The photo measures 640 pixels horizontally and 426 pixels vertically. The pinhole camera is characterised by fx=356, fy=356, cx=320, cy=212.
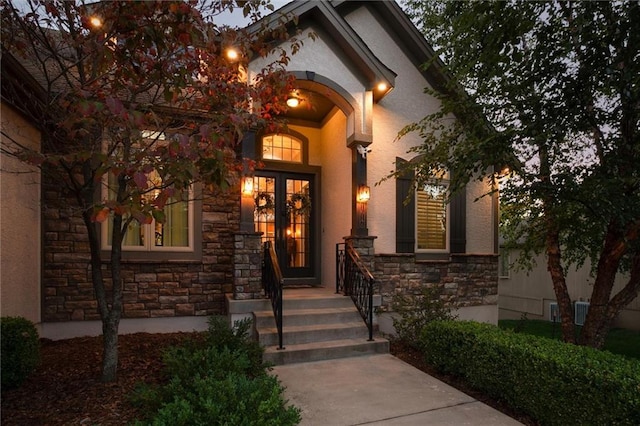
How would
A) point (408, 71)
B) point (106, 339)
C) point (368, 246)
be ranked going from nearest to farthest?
point (106, 339)
point (368, 246)
point (408, 71)

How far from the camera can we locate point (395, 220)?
7199 mm

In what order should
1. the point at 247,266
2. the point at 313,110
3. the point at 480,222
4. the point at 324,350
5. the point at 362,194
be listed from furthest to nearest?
the point at 480,222 < the point at 313,110 < the point at 362,194 < the point at 247,266 < the point at 324,350

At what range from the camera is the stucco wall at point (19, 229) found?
4.34 m

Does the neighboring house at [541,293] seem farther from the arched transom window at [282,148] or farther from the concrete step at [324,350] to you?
the concrete step at [324,350]

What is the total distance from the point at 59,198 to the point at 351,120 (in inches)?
191

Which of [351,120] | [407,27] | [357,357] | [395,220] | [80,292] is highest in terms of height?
[407,27]

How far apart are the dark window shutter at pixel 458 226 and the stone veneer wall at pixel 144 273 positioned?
14.9 ft

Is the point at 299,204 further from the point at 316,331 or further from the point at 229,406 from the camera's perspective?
the point at 229,406

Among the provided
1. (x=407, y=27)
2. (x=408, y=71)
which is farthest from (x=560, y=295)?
(x=407, y=27)

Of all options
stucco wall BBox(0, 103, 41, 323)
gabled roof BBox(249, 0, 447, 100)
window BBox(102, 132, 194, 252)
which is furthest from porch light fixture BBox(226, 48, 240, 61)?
stucco wall BBox(0, 103, 41, 323)

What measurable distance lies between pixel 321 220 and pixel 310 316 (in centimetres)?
268

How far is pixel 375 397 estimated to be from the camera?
371cm

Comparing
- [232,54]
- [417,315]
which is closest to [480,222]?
[417,315]

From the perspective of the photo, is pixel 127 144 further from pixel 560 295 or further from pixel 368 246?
pixel 560 295
